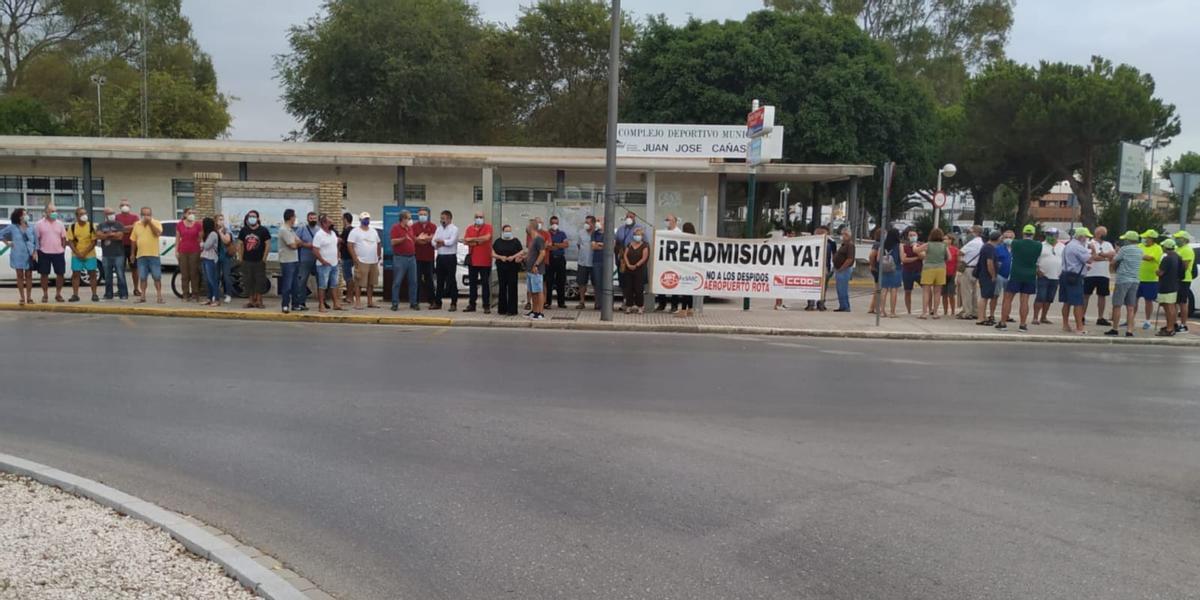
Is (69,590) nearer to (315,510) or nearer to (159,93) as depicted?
(315,510)

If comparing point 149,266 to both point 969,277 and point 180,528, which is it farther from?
point 969,277

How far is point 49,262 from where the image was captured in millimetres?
17094

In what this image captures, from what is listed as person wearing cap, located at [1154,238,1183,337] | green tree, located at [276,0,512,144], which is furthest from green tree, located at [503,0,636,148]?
person wearing cap, located at [1154,238,1183,337]

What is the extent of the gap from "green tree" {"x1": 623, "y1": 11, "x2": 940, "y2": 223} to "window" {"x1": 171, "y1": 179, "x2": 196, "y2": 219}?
20.0 metres

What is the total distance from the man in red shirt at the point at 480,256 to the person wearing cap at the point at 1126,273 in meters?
10.7

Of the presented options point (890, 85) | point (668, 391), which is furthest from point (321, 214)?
point (890, 85)

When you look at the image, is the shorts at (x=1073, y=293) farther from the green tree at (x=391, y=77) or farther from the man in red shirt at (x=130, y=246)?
the green tree at (x=391, y=77)

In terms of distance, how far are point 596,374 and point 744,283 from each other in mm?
7193

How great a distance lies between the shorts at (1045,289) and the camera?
1722 cm

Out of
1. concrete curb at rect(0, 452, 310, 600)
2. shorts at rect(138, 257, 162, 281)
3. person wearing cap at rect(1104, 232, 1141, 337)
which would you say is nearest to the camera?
concrete curb at rect(0, 452, 310, 600)

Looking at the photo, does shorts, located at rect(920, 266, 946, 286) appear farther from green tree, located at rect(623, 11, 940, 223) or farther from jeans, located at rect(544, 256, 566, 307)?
green tree, located at rect(623, 11, 940, 223)

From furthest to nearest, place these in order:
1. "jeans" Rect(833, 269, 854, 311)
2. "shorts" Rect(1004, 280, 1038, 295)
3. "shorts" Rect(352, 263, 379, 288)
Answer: "jeans" Rect(833, 269, 854, 311), "shorts" Rect(352, 263, 379, 288), "shorts" Rect(1004, 280, 1038, 295)

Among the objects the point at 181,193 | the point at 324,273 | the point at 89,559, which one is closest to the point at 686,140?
the point at 324,273

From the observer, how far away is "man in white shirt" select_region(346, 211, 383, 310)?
17491mm
